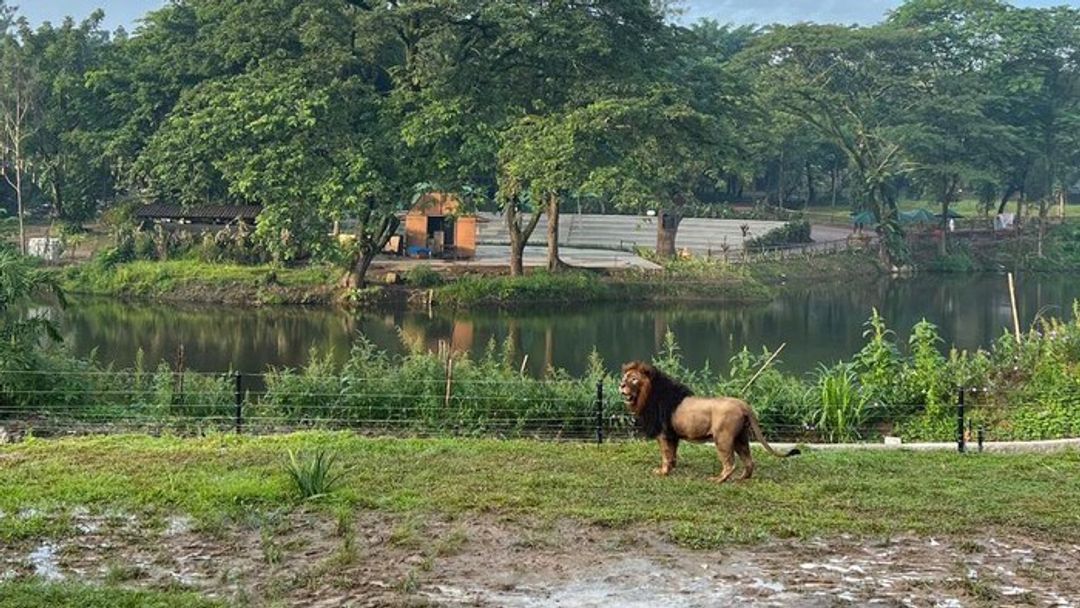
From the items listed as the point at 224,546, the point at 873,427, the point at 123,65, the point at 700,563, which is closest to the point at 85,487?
the point at 224,546

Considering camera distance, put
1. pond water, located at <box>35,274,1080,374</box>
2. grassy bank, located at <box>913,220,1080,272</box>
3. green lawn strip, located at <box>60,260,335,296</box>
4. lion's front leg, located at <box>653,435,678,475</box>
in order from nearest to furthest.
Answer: lion's front leg, located at <box>653,435,678,475</box>
pond water, located at <box>35,274,1080,374</box>
green lawn strip, located at <box>60,260,335,296</box>
grassy bank, located at <box>913,220,1080,272</box>

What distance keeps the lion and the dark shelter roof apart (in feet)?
106

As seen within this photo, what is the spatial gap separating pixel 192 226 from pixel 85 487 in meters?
33.5

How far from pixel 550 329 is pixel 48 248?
23283 millimetres

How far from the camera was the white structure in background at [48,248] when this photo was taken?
42719 mm

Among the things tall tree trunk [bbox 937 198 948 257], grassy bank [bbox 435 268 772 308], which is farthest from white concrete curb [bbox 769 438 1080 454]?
tall tree trunk [bbox 937 198 948 257]

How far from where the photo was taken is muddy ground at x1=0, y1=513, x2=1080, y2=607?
22.2 ft

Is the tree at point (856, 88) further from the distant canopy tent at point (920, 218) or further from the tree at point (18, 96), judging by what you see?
the tree at point (18, 96)

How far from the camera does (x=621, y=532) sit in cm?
811

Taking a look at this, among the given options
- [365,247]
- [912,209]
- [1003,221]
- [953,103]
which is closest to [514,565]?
[365,247]

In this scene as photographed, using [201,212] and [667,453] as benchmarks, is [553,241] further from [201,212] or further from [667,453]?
[667,453]

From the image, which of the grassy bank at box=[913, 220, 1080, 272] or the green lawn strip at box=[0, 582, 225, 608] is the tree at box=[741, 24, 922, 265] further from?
the green lawn strip at box=[0, 582, 225, 608]

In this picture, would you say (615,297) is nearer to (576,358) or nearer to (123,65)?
(576,358)

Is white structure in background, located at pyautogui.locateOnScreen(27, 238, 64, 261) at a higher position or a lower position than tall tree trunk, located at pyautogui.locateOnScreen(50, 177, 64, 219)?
lower
